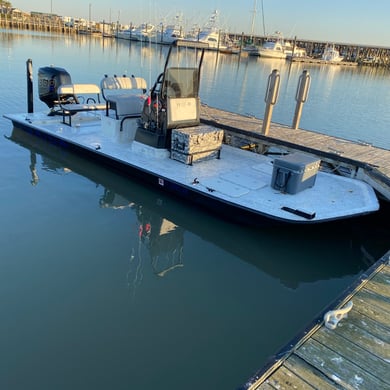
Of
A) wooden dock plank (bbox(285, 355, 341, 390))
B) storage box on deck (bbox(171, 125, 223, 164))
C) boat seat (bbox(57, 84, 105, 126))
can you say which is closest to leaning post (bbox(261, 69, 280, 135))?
storage box on deck (bbox(171, 125, 223, 164))

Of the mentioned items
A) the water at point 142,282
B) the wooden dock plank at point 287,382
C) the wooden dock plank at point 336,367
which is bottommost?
the water at point 142,282

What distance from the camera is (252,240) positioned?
20.6ft

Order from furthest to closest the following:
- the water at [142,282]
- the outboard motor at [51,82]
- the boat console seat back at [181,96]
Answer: the outboard motor at [51,82]
the boat console seat back at [181,96]
the water at [142,282]

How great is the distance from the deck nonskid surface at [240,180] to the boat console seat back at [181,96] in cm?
82

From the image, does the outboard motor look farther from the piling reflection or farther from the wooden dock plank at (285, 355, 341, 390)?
the wooden dock plank at (285, 355, 341, 390)

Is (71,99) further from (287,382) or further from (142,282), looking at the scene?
(287,382)

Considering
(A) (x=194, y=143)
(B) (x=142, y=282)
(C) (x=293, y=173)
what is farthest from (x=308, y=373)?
(A) (x=194, y=143)

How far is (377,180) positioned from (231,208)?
128 inches

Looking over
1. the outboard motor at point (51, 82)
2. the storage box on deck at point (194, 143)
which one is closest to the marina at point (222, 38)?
the outboard motor at point (51, 82)

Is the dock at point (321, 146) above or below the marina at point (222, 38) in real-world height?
below

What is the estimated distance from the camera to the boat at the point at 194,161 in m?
6.19

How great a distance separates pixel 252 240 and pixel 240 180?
1.40 metres

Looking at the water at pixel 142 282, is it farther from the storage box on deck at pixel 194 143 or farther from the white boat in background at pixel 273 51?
the white boat in background at pixel 273 51

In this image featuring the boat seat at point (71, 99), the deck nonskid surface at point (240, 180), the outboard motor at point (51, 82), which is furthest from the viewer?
the outboard motor at point (51, 82)
